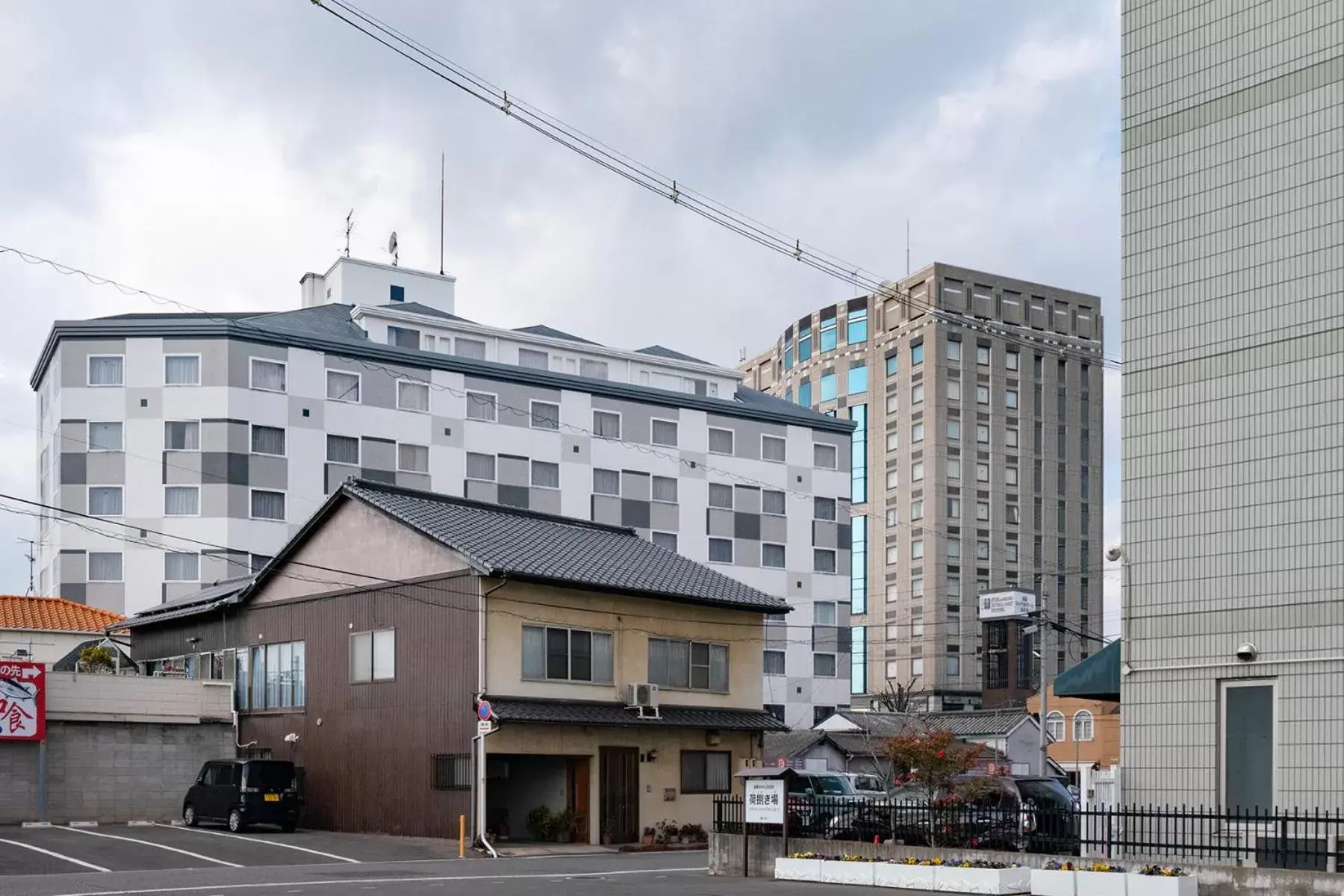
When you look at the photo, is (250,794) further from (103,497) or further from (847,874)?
(103,497)

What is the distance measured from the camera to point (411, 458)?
64.2 metres

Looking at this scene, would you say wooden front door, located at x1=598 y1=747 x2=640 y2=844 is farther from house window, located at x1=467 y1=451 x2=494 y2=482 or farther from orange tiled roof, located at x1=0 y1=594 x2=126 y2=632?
house window, located at x1=467 y1=451 x2=494 y2=482

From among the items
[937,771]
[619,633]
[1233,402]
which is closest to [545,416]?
[619,633]

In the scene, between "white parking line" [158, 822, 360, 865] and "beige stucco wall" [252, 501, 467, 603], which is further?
"beige stucco wall" [252, 501, 467, 603]

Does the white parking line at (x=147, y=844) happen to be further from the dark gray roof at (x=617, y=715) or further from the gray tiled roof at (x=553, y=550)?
the gray tiled roof at (x=553, y=550)

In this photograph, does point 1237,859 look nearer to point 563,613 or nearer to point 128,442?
point 563,613

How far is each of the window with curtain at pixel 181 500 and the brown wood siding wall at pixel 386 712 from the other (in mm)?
20929

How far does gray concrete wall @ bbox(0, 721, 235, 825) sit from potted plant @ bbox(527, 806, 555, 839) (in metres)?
10.0

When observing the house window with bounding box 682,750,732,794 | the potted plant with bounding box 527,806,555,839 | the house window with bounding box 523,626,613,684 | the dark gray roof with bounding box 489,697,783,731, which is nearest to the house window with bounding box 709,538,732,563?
the dark gray roof with bounding box 489,697,783,731

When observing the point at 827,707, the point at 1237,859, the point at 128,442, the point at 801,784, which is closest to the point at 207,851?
the point at 801,784

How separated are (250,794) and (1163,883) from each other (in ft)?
73.2

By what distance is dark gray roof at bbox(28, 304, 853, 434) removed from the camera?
198 ft

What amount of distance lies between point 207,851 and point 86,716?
1011cm

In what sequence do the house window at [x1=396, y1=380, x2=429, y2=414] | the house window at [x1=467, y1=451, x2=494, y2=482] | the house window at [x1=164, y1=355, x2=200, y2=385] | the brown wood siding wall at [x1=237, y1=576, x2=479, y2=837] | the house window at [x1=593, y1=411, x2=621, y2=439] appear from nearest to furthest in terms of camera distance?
the brown wood siding wall at [x1=237, y1=576, x2=479, y2=837] < the house window at [x1=164, y1=355, x2=200, y2=385] < the house window at [x1=396, y1=380, x2=429, y2=414] < the house window at [x1=467, y1=451, x2=494, y2=482] < the house window at [x1=593, y1=411, x2=621, y2=439]
